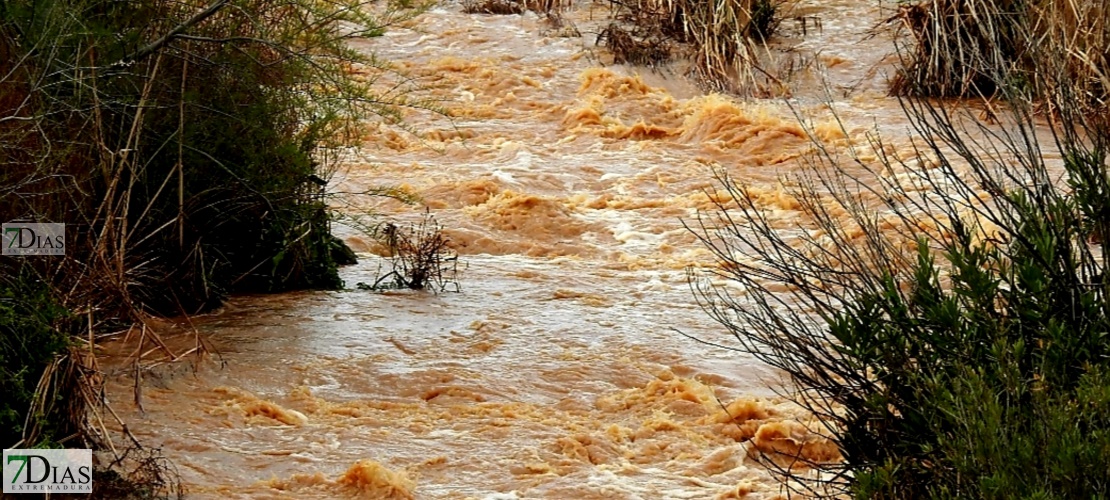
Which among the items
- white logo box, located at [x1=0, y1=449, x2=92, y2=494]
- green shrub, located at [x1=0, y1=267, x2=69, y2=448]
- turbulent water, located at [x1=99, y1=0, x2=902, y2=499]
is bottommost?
turbulent water, located at [x1=99, y1=0, x2=902, y2=499]

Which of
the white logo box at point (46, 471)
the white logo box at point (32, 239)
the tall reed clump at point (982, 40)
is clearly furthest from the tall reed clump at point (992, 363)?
the tall reed clump at point (982, 40)

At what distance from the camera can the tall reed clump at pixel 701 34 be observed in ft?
47.5

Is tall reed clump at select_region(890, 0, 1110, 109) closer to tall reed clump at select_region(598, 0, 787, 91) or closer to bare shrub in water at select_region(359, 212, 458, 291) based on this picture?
tall reed clump at select_region(598, 0, 787, 91)

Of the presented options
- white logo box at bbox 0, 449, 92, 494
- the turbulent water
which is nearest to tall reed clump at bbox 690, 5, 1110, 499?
the turbulent water

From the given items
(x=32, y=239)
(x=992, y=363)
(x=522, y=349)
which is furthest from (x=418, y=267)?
(x=992, y=363)

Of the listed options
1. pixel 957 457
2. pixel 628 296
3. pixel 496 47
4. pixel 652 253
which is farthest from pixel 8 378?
pixel 496 47

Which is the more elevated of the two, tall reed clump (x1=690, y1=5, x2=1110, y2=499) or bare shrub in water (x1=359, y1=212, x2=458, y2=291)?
tall reed clump (x1=690, y1=5, x2=1110, y2=499)

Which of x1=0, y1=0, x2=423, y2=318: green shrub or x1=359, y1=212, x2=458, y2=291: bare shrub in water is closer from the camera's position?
x1=0, y1=0, x2=423, y2=318: green shrub

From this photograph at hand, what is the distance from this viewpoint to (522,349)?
25.2 ft

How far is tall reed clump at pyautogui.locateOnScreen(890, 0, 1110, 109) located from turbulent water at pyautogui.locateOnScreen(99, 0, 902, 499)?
0.68m

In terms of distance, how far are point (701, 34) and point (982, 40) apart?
3.00 m

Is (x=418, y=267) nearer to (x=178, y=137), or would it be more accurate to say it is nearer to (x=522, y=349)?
(x=522, y=349)

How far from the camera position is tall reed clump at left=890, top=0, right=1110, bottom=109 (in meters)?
11.4

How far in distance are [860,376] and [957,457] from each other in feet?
2.67
